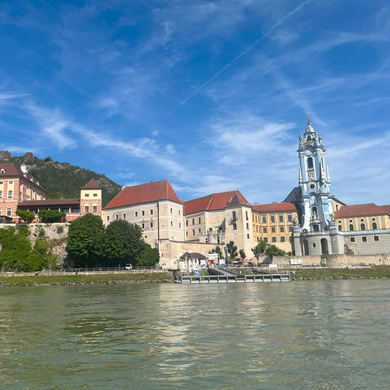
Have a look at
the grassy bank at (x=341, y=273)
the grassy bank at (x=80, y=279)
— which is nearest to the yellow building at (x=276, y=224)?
the grassy bank at (x=341, y=273)

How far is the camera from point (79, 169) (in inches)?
7323

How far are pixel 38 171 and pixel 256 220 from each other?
398 feet

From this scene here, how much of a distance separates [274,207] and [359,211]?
59.4 ft

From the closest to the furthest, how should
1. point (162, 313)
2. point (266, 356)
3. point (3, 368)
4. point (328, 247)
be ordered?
1. point (3, 368)
2. point (266, 356)
3. point (162, 313)
4. point (328, 247)

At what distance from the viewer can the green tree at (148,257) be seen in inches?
2597

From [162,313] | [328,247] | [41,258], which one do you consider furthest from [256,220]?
[162,313]

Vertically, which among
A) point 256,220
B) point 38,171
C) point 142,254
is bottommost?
point 142,254

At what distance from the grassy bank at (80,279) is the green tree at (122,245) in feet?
17.5

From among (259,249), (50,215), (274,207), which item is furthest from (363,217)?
(50,215)

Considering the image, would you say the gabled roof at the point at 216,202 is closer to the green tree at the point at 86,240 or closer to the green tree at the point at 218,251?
the green tree at the point at 218,251

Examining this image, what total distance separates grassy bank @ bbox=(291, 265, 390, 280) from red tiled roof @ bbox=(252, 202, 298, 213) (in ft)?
93.2

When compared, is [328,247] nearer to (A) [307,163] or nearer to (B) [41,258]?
(A) [307,163]

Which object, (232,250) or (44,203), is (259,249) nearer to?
(232,250)

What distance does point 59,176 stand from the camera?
176m
